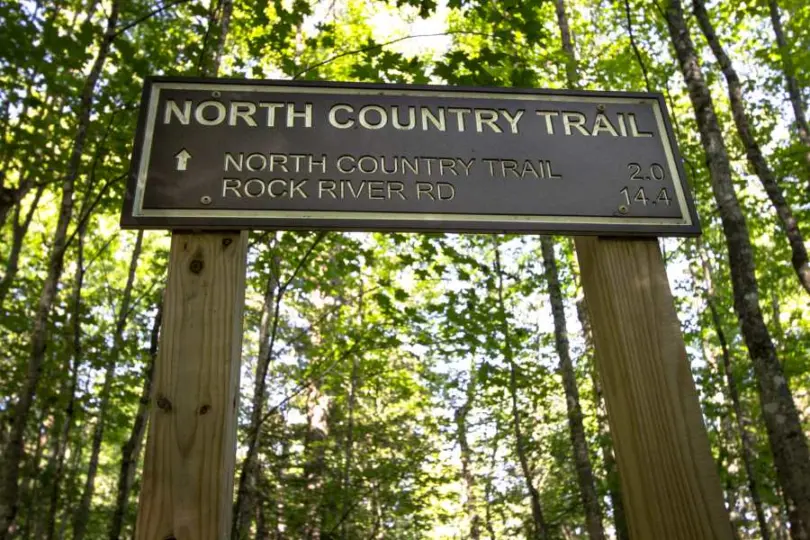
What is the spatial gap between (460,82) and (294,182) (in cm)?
276

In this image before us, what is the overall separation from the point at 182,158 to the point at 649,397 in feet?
5.07

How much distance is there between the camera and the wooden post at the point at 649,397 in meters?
1.44

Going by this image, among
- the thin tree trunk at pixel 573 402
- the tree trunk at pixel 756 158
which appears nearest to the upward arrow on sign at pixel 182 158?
the thin tree trunk at pixel 573 402

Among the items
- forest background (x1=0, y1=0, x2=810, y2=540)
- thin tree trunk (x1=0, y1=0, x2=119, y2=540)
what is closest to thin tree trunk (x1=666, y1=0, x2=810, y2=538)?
forest background (x1=0, y1=0, x2=810, y2=540)

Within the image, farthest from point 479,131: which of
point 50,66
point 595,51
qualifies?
point 595,51

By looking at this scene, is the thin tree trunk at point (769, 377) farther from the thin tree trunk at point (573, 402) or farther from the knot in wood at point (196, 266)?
the knot in wood at point (196, 266)

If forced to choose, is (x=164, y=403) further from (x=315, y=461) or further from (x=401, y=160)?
(x=315, y=461)

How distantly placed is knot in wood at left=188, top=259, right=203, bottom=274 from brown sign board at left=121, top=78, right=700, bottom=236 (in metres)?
0.10

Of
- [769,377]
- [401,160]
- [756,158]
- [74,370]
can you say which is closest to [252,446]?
[74,370]

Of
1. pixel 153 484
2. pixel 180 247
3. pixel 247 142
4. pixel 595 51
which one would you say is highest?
pixel 595 51

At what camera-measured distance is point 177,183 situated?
5.23 ft

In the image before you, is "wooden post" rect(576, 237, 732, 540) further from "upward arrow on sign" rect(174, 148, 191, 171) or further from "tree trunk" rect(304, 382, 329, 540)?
"tree trunk" rect(304, 382, 329, 540)

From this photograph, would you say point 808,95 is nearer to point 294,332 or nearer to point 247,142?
point 294,332

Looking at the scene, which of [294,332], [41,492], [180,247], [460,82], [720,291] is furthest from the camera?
[720,291]
